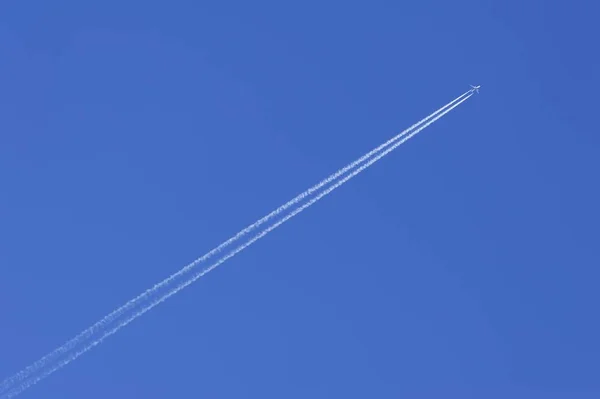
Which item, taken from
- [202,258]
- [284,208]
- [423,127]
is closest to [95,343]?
[202,258]

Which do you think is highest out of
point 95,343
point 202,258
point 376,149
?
point 376,149

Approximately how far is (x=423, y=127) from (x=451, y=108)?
330cm

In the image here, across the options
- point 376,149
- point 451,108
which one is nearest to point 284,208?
point 376,149

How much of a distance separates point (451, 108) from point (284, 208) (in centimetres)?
1758

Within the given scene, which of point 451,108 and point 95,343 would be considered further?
point 451,108

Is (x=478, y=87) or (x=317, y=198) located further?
A: (x=478, y=87)

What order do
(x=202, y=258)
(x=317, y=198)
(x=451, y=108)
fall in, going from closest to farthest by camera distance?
1. (x=202, y=258)
2. (x=317, y=198)
3. (x=451, y=108)

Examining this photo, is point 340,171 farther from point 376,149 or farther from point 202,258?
point 202,258

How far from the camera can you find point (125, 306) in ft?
274

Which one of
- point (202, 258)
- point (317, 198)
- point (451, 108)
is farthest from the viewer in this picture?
point (451, 108)

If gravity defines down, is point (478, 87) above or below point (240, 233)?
above

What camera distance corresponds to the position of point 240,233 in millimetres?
90000

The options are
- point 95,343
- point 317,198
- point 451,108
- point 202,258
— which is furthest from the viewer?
point 451,108

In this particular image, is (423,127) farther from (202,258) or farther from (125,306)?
(125,306)
